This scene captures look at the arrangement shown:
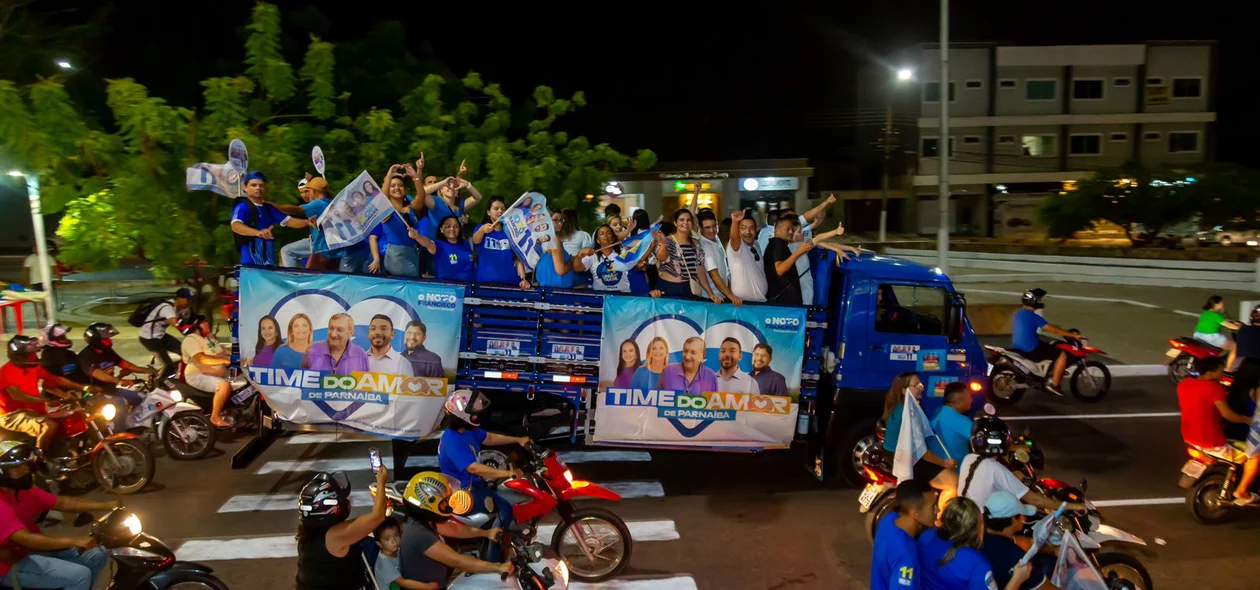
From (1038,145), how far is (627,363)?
145 ft

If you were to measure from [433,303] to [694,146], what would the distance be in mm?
39806

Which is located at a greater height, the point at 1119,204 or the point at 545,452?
the point at 1119,204

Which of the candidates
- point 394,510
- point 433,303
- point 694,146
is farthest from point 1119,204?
point 394,510

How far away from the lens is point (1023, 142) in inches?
1766

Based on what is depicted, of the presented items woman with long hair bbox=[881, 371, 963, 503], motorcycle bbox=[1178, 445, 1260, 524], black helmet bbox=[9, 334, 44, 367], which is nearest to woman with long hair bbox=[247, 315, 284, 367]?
black helmet bbox=[9, 334, 44, 367]

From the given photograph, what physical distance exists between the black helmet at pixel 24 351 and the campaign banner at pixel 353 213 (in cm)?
295

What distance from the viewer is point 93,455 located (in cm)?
780

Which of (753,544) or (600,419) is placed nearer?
(753,544)

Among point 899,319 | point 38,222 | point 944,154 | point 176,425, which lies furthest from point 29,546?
point 944,154

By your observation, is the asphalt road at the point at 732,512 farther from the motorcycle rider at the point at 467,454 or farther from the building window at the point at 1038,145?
the building window at the point at 1038,145

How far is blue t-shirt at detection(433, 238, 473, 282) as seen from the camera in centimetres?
845

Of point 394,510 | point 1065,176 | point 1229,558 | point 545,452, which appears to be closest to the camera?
point 394,510

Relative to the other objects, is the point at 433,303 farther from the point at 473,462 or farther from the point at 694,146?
the point at 694,146

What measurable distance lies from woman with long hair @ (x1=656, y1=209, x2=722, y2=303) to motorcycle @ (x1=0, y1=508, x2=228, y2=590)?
4.41 meters
